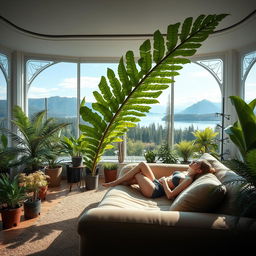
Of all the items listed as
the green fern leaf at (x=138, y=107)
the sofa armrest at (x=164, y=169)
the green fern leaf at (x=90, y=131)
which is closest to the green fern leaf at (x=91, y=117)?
the green fern leaf at (x=90, y=131)

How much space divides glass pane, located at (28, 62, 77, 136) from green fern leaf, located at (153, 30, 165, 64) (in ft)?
10.2

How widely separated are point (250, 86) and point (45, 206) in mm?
4184

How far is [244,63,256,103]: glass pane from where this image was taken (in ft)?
14.5

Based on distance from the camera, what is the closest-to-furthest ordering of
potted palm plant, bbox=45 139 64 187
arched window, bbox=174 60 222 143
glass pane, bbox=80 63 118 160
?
potted palm plant, bbox=45 139 64 187, arched window, bbox=174 60 222 143, glass pane, bbox=80 63 118 160

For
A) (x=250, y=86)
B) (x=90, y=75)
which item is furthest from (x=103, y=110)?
(x=250, y=86)

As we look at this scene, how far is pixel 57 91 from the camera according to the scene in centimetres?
538

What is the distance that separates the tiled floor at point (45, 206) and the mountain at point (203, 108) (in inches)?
119

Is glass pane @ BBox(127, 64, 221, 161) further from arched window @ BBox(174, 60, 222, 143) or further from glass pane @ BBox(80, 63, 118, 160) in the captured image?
glass pane @ BBox(80, 63, 118, 160)

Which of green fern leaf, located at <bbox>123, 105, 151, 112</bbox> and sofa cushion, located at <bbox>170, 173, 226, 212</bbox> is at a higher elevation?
green fern leaf, located at <bbox>123, 105, 151, 112</bbox>

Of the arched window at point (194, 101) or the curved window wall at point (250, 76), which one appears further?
the arched window at point (194, 101)

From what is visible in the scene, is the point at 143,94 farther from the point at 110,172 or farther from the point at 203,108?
the point at 203,108

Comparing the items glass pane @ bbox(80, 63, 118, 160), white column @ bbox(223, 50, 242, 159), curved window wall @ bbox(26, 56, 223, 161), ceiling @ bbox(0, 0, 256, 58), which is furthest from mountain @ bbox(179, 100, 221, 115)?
glass pane @ bbox(80, 63, 118, 160)

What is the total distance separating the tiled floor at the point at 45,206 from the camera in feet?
8.43

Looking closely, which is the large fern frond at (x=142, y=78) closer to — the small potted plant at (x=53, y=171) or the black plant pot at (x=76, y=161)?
the black plant pot at (x=76, y=161)
